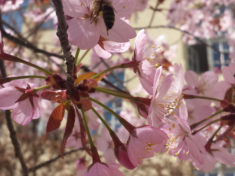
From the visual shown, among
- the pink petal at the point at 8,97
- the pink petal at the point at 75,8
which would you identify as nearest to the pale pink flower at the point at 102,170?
the pink petal at the point at 8,97

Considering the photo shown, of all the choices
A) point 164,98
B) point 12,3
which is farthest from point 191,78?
point 12,3

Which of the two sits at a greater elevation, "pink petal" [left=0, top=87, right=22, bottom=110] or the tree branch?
the tree branch

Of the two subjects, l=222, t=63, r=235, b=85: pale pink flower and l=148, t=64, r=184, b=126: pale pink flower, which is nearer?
l=148, t=64, r=184, b=126: pale pink flower

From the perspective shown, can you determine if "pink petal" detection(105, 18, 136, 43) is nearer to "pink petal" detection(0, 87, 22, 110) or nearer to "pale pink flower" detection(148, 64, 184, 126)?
"pale pink flower" detection(148, 64, 184, 126)

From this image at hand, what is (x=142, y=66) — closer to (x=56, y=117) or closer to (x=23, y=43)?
(x=56, y=117)

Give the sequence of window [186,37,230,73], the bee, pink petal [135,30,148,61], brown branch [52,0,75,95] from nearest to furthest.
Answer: brown branch [52,0,75,95]
the bee
pink petal [135,30,148,61]
window [186,37,230,73]

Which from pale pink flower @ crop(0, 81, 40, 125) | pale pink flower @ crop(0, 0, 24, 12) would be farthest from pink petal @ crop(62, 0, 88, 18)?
pale pink flower @ crop(0, 0, 24, 12)
